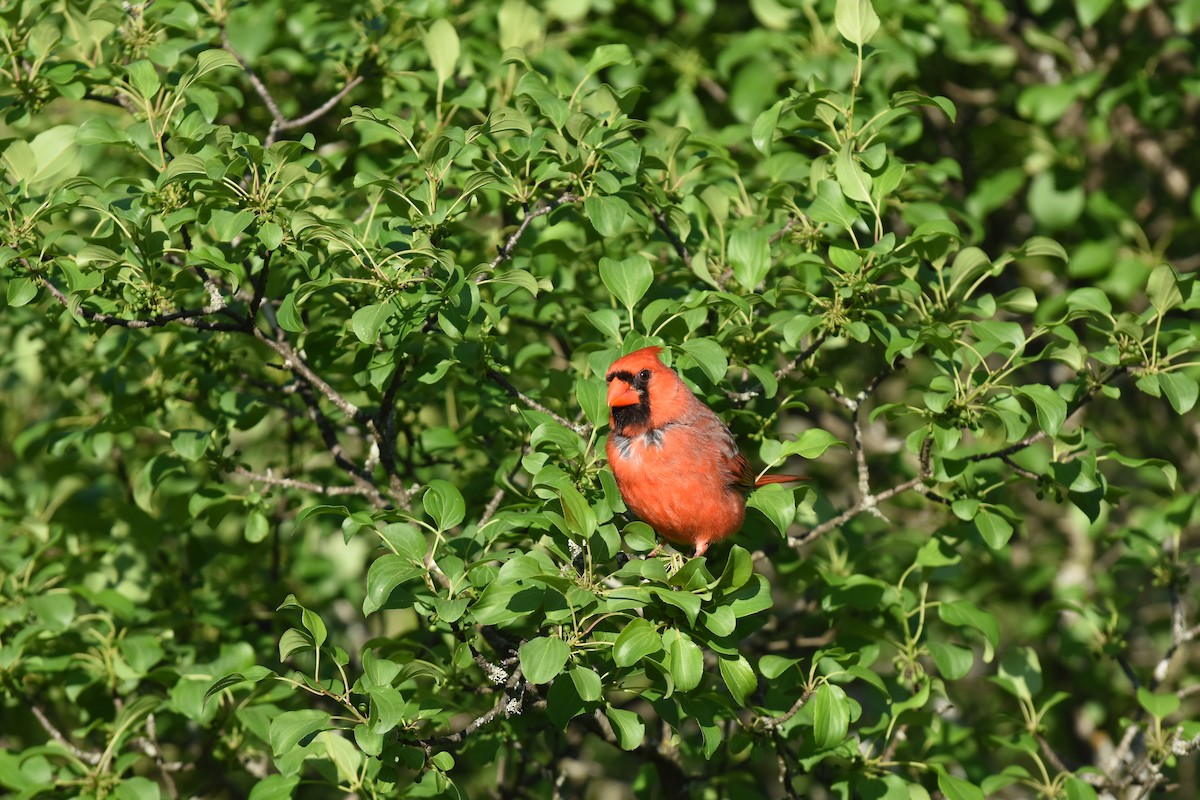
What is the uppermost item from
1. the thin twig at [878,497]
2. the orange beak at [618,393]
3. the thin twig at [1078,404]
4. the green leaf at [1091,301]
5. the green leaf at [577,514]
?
the green leaf at [577,514]

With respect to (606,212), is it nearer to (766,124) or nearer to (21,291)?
(766,124)

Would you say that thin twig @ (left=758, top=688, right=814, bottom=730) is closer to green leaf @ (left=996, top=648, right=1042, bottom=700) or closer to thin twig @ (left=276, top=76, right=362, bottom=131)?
green leaf @ (left=996, top=648, right=1042, bottom=700)

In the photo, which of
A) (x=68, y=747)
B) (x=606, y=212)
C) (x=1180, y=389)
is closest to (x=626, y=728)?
(x=606, y=212)

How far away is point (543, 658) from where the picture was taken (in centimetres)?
258

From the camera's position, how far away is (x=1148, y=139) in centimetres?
595

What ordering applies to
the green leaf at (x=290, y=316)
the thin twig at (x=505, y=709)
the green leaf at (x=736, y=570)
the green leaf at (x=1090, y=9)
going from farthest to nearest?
the green leaf at (x=1090, y=9), the green leaf at (x=290, y=316), the thin twig at (x=505, y=709), the green leaf at (x=736, y=570)

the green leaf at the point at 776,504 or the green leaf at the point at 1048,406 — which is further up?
the green leaf at the point at 1048,406

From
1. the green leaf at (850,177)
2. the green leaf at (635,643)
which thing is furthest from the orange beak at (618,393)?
the green leaf at (850,177)

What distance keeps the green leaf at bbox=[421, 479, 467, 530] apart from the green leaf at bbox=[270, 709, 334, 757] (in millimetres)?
560

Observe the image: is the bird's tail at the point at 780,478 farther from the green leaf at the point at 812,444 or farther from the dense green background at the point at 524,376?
the green leaf at the point at 812,444

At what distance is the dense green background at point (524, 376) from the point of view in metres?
3.00

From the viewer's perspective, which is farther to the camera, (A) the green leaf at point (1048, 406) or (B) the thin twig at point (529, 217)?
(B) the thin twig at point (529, 217)

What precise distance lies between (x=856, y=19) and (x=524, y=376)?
1.61 m

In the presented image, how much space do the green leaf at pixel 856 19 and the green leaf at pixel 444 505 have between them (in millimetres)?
1807
